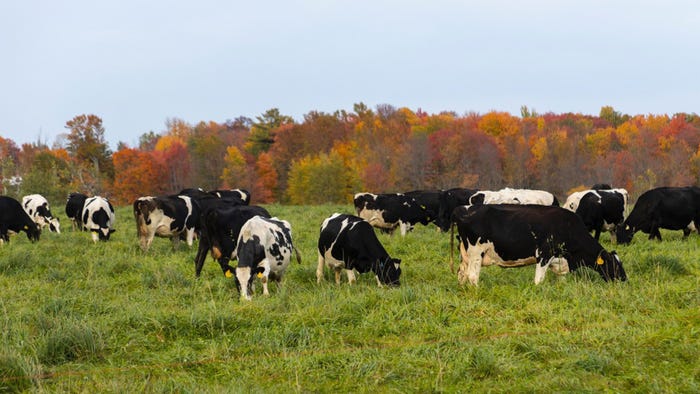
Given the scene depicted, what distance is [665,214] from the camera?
1742 cm

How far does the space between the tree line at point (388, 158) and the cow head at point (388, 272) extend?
55.5m

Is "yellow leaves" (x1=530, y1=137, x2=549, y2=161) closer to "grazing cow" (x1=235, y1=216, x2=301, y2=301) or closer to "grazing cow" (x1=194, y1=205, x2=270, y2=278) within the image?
"grazing cow" (x1=194, y1=205, x2=270, y2=278)

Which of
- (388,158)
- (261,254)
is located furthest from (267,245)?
(388,158)

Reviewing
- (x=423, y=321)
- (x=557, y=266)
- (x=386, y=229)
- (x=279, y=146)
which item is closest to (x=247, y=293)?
(x=423, y=321)

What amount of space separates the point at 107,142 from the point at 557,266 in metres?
78.4

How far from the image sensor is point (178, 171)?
82.6 meters

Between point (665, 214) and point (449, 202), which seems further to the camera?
point (449, 202)

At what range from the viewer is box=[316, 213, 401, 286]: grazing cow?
37.3 ft

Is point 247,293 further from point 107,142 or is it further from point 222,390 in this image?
point 107,142

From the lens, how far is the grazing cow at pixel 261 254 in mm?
10117

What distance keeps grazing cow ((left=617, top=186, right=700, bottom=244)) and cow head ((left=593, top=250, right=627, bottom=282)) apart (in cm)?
692

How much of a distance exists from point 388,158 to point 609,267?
6370cm

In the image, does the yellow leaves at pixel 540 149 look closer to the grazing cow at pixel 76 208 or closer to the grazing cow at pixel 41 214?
the grazing cow at pixel 76 208

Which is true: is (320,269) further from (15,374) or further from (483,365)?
(15,374)
